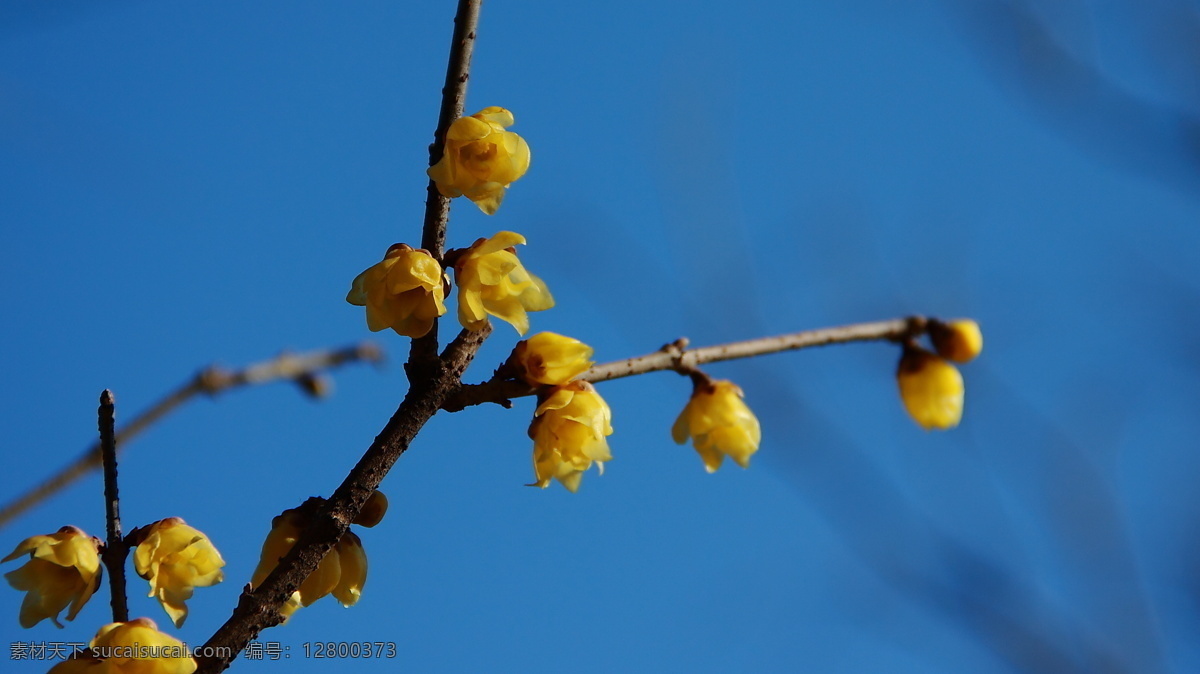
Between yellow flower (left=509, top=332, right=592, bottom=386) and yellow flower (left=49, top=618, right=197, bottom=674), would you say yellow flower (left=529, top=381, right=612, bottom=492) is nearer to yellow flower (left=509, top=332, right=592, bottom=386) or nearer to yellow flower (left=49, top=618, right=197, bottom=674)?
yellow flower (left=509, top=332, right=592, bottom=386)

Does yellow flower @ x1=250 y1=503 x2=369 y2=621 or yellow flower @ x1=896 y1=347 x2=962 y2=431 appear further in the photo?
yellow flower @ x1=896 y1=347 x2=962 y2=431

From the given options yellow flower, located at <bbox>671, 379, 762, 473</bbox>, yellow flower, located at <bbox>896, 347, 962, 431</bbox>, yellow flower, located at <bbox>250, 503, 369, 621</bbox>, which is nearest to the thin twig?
yellow flower, located at <bbox>250, 503, 369, 621</bbox>

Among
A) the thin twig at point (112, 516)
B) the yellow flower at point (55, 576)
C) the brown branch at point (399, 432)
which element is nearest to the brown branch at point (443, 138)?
the brown branch at point (399, 432)

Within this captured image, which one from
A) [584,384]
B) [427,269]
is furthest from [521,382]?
[427,269]

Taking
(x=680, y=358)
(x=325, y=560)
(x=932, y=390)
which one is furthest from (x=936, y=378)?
(x=325, y=560)

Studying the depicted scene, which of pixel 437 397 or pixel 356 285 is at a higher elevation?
pixel 356 285

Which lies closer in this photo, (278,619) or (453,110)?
(278,619)

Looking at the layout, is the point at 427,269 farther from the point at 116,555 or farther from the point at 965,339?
the point at 965,339

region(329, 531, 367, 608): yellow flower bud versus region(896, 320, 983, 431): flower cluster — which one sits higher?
region(896, 320, 983, 431): flower cluster
